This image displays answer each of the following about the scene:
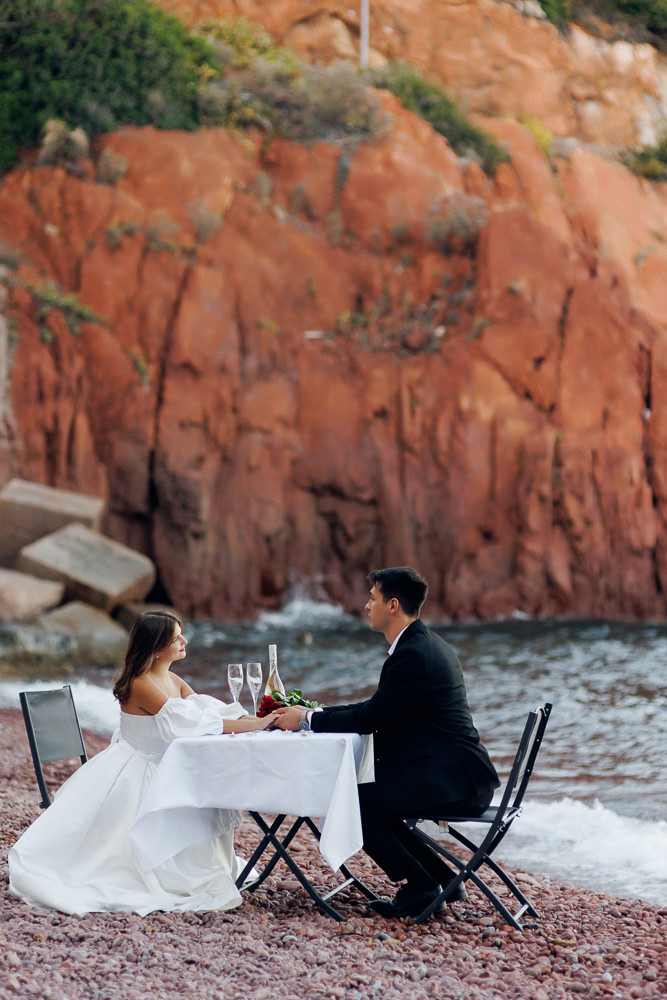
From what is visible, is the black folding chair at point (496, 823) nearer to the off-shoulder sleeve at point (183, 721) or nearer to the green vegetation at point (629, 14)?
the off-shoulder sleeve at point (183, 721)

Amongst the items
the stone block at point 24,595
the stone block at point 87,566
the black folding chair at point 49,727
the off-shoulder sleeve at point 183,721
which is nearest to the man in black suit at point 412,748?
the off-shoulder sleeve at point 183,721

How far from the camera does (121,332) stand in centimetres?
2138

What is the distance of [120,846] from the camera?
4766mm

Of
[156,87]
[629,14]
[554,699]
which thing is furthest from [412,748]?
[629,14]

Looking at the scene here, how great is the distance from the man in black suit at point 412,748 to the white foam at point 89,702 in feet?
19.9

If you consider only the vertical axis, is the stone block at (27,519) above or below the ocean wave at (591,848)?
below

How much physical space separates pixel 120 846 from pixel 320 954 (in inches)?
46.2

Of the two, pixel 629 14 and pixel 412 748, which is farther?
pixel 629 14

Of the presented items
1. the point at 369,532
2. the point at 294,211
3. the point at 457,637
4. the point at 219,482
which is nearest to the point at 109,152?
the point at 294,211

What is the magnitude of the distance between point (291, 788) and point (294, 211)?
2090 centimetres

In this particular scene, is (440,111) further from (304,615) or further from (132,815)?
(132,815)

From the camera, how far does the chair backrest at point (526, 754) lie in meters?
4.58

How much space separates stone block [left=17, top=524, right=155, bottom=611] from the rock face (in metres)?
3.11

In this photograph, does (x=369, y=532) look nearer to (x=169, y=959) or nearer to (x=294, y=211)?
(x=294, y=211)
